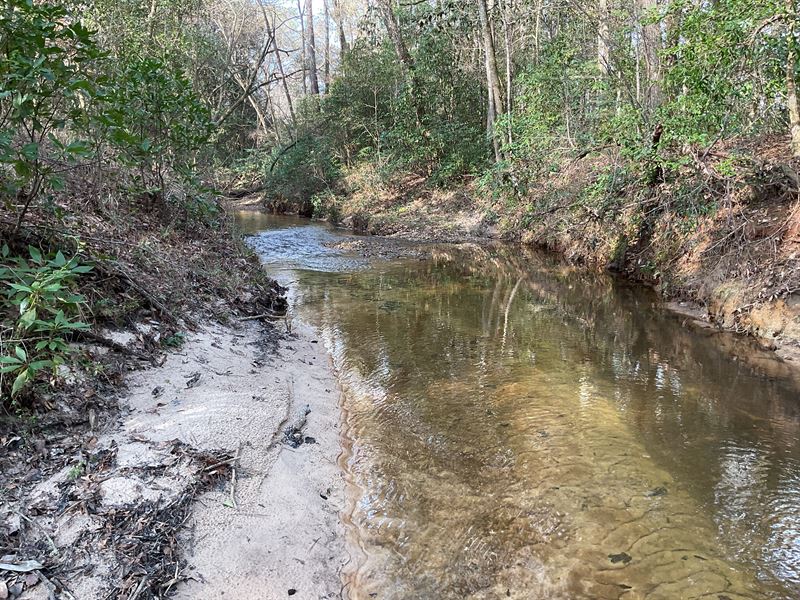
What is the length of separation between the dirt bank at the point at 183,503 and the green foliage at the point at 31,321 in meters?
0.48

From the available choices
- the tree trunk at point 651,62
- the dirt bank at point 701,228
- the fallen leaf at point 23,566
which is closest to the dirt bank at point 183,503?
the fallen leaf at point 23,566

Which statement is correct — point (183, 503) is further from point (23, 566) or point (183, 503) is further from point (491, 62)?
point (491, 62)

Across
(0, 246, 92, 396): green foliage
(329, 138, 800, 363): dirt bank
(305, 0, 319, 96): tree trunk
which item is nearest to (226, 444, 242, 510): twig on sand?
(0, 246, 92, 396): green foliage

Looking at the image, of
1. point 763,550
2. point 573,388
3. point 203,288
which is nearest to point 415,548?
point 763,550

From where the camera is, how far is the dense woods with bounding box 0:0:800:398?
12.1ft

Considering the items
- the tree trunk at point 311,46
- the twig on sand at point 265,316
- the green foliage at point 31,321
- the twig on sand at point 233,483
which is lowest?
the twig on sand at point 233,483

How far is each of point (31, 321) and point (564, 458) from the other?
3.76 metres

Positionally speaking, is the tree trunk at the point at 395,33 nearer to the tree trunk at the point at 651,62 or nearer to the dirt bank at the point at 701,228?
the dirt bank at the point at 701,228

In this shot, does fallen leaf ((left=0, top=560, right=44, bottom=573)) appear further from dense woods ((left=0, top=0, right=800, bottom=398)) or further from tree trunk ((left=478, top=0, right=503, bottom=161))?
tree trunk ((left=478, top=0, right=503, bottom=161))

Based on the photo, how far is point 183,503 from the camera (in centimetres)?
288

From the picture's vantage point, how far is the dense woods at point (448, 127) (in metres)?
3.69

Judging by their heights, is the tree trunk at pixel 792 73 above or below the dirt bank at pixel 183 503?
above

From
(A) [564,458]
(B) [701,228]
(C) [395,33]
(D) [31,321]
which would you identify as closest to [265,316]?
(D) [31,321]

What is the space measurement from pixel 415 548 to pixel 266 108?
34.4 m
